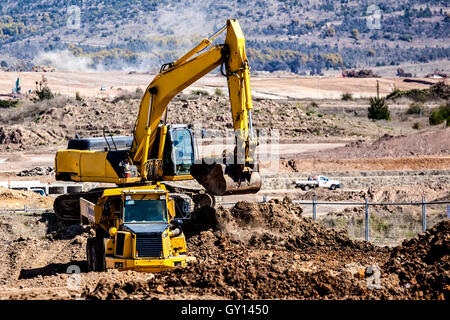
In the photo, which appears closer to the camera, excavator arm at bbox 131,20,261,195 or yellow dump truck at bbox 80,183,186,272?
yellow dump truck at bbox 80,183,186,272

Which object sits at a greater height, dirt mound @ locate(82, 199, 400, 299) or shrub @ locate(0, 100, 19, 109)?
shrub @ locate(0, 100, 19, 109)

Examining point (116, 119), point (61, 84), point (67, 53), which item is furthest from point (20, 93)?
point (67, 53)

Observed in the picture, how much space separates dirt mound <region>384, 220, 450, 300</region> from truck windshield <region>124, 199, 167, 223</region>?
4.85 meters

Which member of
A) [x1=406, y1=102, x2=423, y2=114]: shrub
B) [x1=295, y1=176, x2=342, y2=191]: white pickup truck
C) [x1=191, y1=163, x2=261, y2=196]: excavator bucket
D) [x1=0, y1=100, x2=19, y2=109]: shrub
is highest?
[x1=0, y1=100, x2=19, y2=109]: shrub

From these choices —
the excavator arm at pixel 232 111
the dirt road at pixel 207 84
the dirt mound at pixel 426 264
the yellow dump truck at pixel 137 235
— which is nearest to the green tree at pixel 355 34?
the dirt road at pixel 207 84

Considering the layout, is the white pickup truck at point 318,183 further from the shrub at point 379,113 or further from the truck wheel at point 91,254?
the shrub at point 379,113

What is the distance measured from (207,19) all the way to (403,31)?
43268 millimetres

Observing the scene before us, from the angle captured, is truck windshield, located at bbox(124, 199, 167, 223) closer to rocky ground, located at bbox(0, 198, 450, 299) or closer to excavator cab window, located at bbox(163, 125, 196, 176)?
rocky ground, located at bbox(0, 198, 450, 299)

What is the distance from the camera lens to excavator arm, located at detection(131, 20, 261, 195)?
19.8 metres

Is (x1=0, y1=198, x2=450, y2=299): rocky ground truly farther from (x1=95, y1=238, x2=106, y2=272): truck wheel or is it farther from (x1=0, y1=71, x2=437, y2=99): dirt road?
(x1=0, y1=71, x2=437, y2=99): dirt road

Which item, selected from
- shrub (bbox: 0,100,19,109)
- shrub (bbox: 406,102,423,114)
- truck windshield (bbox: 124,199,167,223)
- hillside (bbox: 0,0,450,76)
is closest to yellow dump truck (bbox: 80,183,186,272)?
truck windshield (bbox: 124,199,167,223)

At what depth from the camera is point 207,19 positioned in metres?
163

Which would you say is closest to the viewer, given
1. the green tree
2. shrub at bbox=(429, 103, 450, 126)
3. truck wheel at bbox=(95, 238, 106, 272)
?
truck wheel at bbox=(95, 238, 106, 272)

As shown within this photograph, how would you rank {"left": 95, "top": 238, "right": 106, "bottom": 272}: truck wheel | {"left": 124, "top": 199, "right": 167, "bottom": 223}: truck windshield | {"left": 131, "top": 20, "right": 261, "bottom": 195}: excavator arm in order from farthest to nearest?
{"left": 131, "top": 20, "right": 261, "bottom": 195}: excavator arm < {"left": 95, "top": 238, "right": 106, "bottom": 272}: truck wheel < {"left": 124, "top": 199, "right": 167, "bottom": 223}: truck windshield
